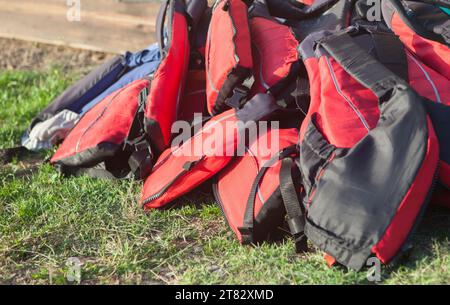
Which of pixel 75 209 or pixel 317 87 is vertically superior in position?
pixel 317 87

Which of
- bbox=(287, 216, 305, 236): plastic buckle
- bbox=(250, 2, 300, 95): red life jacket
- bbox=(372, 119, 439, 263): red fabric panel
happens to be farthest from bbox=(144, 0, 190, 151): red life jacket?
bbox=(372, 119, 439, 263): red fabric panel

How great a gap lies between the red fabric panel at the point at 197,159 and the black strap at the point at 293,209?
40 centimetres

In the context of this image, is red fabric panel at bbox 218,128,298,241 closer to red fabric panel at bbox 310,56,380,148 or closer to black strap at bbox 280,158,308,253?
black strap at bbox 280,158,308,253

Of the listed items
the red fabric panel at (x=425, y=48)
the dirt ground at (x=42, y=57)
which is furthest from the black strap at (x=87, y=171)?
the dirt ground at (x=42, y=57)

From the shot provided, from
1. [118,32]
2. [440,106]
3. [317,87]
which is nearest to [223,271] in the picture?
[317,87]

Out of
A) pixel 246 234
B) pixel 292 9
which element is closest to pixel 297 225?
pixel 246 234

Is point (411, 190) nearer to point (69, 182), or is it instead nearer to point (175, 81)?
point (175, 81)

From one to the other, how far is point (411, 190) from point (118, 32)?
10.8ft

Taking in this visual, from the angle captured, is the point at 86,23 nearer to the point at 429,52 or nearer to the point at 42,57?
the point at 42,57

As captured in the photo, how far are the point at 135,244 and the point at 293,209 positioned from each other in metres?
0.74

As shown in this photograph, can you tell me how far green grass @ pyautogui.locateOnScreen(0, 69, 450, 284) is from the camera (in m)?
2.74

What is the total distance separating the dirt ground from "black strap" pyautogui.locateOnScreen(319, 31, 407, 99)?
277 cm

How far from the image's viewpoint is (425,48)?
3166 millimetres
